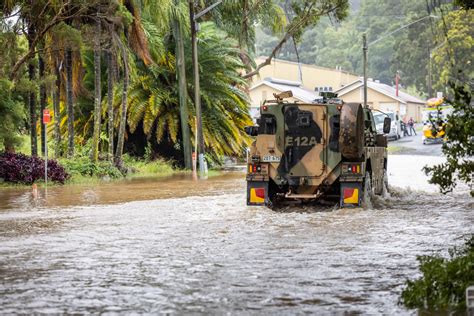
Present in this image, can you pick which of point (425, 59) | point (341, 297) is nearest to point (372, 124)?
point (341, 297)

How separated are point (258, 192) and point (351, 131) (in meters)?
2.39

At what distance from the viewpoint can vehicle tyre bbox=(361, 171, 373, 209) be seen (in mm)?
19234

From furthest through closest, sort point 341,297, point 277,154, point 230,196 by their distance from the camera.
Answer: point 230,196 → point 277,154 → point 341,297

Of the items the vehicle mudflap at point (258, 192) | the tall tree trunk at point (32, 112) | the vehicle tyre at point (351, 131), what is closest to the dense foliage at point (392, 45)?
the tall tree trunk at point (32, 112)

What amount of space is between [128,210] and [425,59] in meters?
78.5

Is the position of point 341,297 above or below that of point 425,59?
below

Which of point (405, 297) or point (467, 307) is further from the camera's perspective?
point (405, 297)

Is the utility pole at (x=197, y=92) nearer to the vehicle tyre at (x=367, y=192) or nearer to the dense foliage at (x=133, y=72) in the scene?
the dense foliage at (x=133, y=72)

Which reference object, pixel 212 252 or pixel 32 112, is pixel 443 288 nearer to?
pixel 212 252

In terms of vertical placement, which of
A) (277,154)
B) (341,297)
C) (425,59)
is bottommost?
(341,297)

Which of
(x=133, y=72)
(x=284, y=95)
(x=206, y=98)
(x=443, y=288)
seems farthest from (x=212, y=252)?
(x=206, y=98)

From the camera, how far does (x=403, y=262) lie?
491 inches

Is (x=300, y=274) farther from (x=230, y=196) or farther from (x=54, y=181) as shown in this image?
(x=54, y=181)

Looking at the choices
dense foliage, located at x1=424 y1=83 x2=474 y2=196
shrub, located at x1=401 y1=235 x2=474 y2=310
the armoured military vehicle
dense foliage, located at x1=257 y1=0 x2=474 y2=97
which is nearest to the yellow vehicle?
dense foliage, located at x1=424 y1=83 x2=474 y2=196
